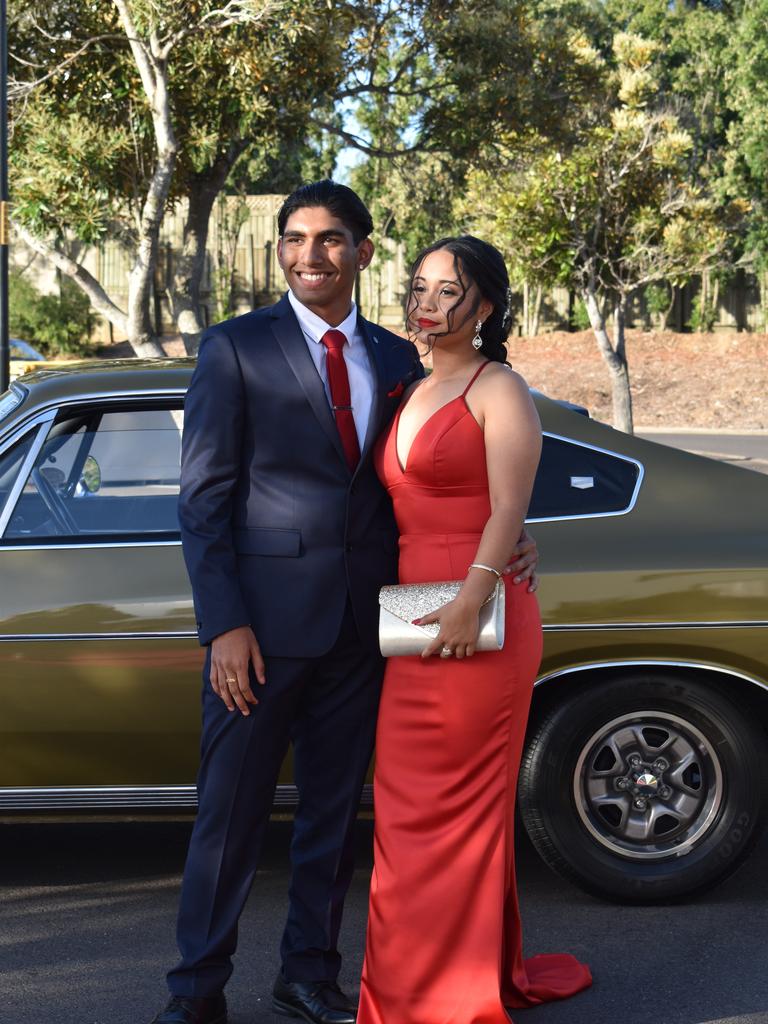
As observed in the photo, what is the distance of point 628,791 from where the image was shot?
14.1ft

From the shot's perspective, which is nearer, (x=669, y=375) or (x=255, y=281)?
(x=669, y=375)

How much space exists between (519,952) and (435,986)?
1.15 ft

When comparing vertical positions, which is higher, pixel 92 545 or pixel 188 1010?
pixel 92 545

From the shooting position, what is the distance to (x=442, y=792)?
11.4 ft

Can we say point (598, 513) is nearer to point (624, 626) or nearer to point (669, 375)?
point (624, 626)

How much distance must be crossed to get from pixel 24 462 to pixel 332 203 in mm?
1388

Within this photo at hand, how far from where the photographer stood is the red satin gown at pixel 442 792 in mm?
3412

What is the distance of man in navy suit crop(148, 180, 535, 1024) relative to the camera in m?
3.37

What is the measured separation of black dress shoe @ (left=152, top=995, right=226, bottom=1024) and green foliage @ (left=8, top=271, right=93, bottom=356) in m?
29.4

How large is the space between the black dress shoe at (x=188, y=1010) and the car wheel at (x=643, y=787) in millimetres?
1197

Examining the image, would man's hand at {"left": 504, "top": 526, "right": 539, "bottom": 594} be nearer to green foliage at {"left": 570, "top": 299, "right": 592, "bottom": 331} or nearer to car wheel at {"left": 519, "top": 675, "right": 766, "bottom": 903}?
car wheel at {"left": 519, "top": 675, "right": 766, "bottom": 903}

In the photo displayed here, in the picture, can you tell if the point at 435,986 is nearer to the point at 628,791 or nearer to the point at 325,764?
the point at 325,764

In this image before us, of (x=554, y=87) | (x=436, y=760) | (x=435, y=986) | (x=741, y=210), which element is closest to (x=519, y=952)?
(x=435, y=986)

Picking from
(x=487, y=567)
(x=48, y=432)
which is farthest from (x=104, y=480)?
(x=487, y=567)
